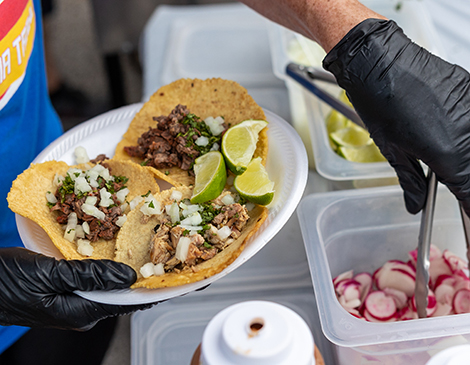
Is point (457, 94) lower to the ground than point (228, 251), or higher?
higher

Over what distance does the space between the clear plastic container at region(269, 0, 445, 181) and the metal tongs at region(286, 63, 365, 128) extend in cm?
5

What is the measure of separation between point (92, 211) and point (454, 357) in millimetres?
925

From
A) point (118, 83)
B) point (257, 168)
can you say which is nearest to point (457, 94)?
point (257, 168)

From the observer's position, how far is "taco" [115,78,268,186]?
1363mm

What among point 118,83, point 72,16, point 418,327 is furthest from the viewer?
point 72,16

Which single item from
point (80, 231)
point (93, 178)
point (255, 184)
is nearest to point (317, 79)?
point (255, 184)

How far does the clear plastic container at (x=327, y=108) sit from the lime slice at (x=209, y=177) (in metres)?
0.41

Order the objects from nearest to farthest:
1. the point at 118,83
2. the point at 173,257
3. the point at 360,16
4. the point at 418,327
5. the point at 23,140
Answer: the point at 418,327, the point at 173,257, the point at 360,16, the point at 23,140, the point at 118,83

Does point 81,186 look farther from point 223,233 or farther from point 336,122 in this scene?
point 336,122

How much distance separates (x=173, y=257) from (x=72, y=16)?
13.5ft

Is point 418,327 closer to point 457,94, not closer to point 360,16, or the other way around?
point 457,94

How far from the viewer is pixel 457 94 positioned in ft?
3.64

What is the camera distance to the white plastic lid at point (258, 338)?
0.71 meters

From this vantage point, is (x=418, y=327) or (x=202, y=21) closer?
(x=418, y=327)
